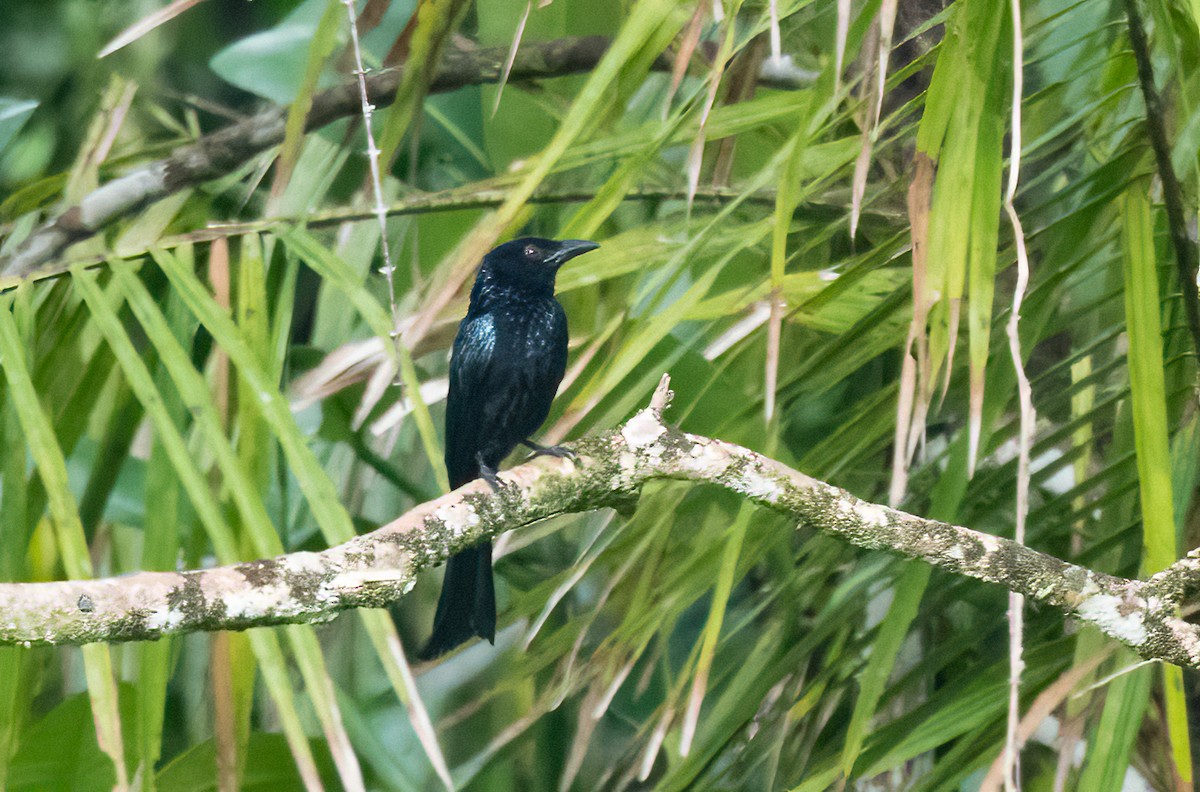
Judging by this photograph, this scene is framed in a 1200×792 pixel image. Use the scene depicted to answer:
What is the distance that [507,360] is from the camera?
1.57 metres

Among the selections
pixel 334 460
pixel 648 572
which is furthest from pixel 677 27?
pixel 334 460

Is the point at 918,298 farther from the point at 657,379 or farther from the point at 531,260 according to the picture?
the point at 531,260

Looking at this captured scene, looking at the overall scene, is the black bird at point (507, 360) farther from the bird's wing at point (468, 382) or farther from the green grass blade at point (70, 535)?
the green grass blade at point (70, 535)

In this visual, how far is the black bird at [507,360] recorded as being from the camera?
1576 mm

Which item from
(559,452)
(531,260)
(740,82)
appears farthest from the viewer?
(740,82)

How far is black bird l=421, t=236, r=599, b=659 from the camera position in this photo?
5.17ft

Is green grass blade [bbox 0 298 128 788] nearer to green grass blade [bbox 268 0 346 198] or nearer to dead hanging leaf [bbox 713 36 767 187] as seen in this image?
green grass blade [bbox 268 0 346 198]

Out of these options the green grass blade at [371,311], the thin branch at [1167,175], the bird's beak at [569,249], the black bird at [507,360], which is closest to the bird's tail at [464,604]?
the black bird at [507,360]

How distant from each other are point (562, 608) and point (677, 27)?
1463mm

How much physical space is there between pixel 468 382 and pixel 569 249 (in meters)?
0.22

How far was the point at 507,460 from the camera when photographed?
1.98 m

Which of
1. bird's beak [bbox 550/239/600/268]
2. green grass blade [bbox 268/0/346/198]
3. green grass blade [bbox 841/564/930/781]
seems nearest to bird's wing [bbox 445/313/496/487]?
bird's beak [bbox 550/239/600/268]

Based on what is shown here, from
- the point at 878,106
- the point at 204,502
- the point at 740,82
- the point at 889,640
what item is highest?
the point at 740,82

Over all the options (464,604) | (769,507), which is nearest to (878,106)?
(769,507)
